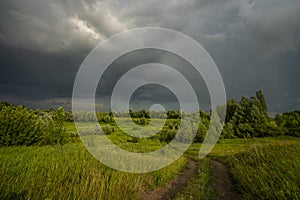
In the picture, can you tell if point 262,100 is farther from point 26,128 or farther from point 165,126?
point 26,128

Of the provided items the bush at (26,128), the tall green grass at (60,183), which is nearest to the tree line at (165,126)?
the bush at (26,128)

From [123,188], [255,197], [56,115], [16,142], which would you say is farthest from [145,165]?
[16,142]

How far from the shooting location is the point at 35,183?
725 centimetres

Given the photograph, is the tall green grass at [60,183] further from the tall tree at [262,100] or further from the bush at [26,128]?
the tall tree at [262,100]

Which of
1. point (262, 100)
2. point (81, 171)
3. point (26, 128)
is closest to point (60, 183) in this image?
point (81, 171)

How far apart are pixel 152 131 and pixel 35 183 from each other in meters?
84.5

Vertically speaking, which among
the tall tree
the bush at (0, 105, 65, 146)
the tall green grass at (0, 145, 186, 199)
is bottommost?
the tall green grass at (0, 145, 186, 199)

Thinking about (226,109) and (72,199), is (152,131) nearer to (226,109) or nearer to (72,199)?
(226,109)

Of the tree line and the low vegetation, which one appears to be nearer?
the low vegetation

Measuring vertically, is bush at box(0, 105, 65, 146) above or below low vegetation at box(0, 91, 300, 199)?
above

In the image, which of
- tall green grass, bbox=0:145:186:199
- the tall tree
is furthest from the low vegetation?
the tall tree

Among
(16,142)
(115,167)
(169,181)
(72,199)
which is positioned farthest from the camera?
(16,142)

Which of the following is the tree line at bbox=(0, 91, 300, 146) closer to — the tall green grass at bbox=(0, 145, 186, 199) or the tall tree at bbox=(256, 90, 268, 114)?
the tall tree at bbox=(256, 90, 268, 114)

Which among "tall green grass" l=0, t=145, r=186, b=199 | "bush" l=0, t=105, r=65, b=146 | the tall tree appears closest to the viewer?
"tall green grass" l=0, t=145, r=186, b=199
